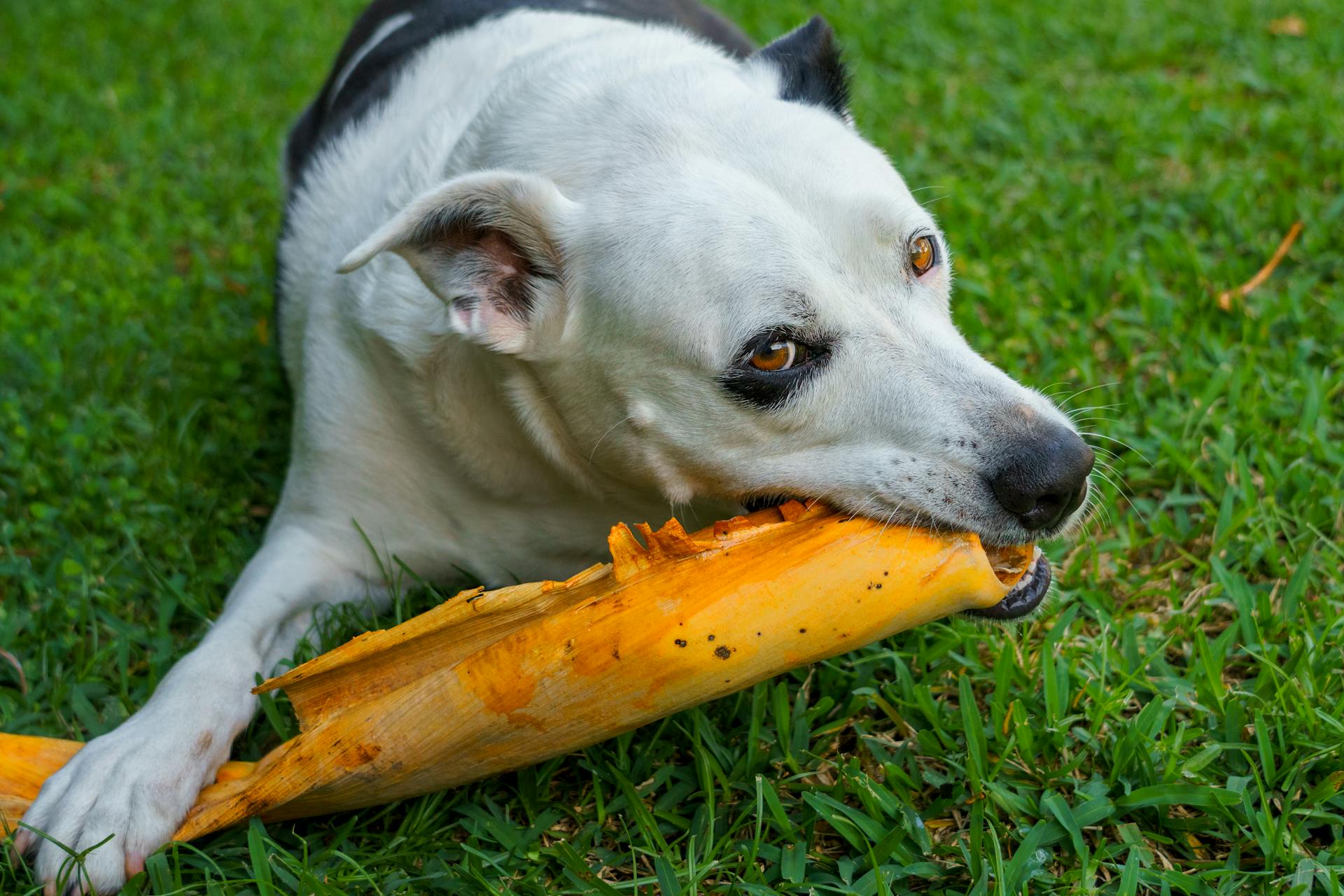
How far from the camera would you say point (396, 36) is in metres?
4.21

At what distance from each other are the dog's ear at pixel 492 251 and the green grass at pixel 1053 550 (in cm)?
92

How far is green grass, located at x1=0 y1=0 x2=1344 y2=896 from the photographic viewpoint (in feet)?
7.88

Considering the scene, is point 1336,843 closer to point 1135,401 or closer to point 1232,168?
point 1135,401

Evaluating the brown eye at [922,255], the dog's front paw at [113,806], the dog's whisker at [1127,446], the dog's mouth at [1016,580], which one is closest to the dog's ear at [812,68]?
the brown eye at [922,255]

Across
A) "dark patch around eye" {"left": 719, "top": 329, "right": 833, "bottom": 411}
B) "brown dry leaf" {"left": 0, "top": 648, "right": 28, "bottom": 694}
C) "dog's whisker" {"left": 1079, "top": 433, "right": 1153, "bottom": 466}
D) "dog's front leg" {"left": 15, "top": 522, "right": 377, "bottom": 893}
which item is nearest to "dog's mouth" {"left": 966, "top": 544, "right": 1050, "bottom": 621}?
"dark patch around eye" {"left": 719, "top": 329, "right": 833, "bottom": 411}

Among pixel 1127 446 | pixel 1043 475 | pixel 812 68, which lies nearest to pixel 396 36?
pixel 812 68

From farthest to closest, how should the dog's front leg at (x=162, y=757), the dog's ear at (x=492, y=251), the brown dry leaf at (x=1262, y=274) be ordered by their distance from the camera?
1. the brown dry leaf at (x=1262, y=274)
2. the dog's ear at (x=492, y=251)
3. the dog's front leg at (x=162, y=757)

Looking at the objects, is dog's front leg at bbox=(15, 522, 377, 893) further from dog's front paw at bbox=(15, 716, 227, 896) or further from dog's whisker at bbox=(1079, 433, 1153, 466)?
dog's whisker at bbox=(1079, 433, 1153, 466)

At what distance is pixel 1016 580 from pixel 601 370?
3.25 ft

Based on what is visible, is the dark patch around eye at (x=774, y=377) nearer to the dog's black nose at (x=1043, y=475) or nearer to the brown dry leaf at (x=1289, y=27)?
the dog's black nose at (x=1043, y=475)

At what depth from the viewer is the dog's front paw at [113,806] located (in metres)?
2.41

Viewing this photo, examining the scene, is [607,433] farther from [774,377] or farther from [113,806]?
[113,806]

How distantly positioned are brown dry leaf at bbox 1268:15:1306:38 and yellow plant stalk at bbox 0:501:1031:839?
16.5 ft

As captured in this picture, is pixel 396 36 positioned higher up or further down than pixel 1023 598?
higher up
